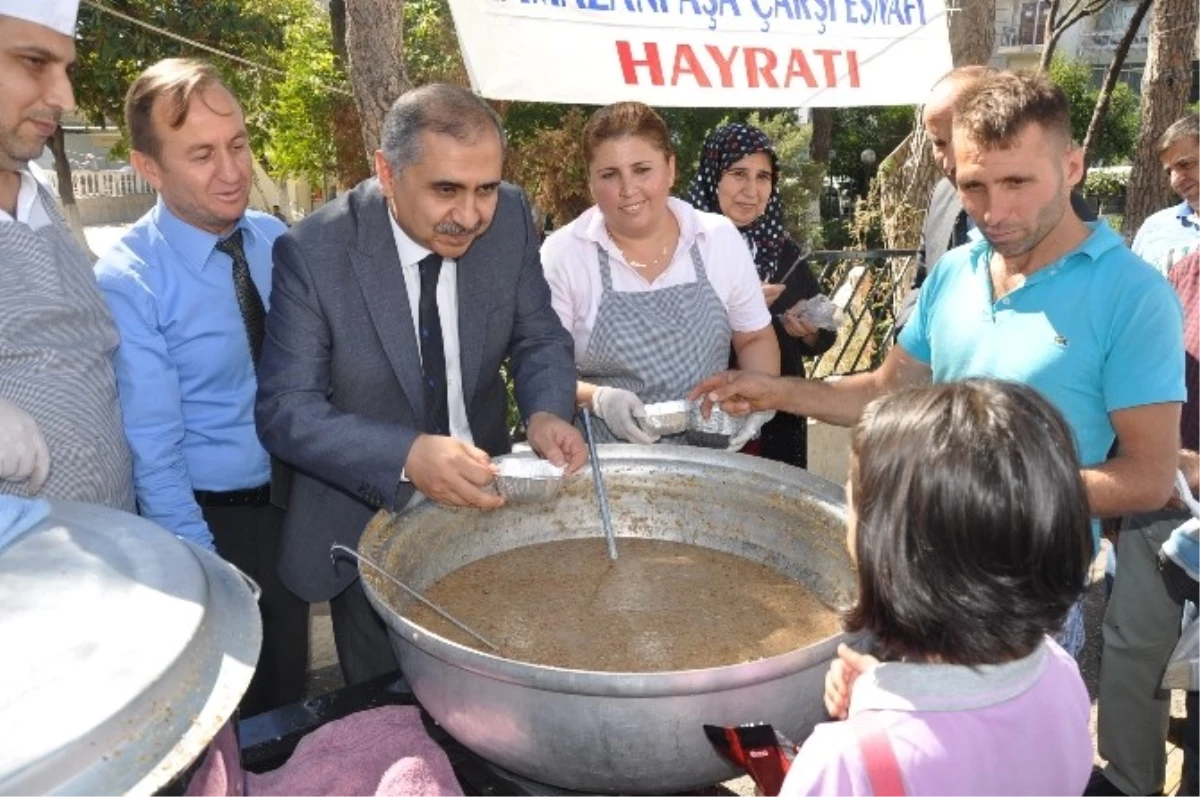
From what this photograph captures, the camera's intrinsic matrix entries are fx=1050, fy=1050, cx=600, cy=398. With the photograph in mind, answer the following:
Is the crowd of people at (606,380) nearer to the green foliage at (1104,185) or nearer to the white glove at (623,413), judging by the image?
the white glove at (623,413)

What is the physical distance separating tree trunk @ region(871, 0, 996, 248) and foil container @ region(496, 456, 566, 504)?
183 inches

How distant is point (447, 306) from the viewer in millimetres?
1994

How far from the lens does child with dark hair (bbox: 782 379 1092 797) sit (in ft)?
3.27

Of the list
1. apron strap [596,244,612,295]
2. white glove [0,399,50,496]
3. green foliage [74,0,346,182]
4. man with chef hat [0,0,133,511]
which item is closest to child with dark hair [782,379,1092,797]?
white glove [0,399,50,496]

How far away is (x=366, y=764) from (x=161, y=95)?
1.48 metres

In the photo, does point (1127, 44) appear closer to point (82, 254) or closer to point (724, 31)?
point (724, 31)

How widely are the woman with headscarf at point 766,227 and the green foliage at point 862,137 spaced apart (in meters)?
20.6

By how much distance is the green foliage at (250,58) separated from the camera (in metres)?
12.6

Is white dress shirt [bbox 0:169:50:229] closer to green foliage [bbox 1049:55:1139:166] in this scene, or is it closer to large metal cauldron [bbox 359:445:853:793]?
large metal cauldron [bbox 359:445:853:793]

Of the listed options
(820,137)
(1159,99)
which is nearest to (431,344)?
(1159,99)

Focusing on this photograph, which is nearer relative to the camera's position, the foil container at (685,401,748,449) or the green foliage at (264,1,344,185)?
the foil container at (685,401,748,449)

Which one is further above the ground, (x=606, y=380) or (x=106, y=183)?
(x=106, y=183)

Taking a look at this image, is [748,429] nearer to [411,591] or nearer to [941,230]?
[411,591]

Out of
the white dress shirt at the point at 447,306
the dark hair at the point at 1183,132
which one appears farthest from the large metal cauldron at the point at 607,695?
the dark hair at the point at 1183,132
